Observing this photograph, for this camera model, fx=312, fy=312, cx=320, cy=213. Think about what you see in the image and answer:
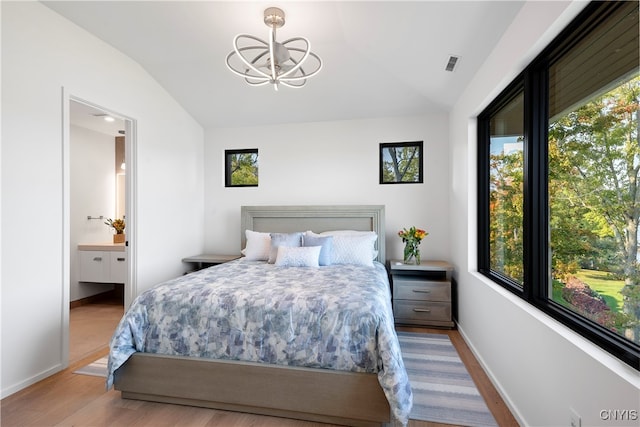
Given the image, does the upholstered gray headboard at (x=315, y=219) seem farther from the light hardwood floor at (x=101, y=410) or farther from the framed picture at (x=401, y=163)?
the light hardwood floor at (x=101, y=410)

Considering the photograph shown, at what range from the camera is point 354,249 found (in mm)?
3371

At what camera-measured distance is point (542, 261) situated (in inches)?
69.8

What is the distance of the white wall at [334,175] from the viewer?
12.7ft

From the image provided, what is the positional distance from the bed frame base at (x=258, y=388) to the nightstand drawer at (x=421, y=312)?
1.69 metres

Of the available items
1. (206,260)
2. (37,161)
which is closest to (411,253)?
(206,260)

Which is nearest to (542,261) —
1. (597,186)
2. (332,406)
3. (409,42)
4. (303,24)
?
(597,186)

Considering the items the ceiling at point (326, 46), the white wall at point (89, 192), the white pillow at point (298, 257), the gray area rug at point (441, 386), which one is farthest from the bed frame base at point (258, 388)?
the white wall at point (89, 192)

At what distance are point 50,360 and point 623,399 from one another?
10.9 feet

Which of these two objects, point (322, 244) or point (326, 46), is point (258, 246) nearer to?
point (322, 244)

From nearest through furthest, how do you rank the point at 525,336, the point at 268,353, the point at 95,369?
the point at 525,336
the point at 268,353
the point at 95,369

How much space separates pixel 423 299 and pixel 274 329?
203cm

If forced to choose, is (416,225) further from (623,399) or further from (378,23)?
(623,399)

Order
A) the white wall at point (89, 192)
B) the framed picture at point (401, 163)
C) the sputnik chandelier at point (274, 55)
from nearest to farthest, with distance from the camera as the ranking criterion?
1. the sputnik chandelier at point (274, 55)
2. the framed picture at point (401, 163)
3. the white wall at point (89, 192)

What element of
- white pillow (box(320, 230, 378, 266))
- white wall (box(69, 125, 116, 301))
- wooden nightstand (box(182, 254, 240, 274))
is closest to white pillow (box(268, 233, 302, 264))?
white pillow (box(320, 230, 378, 266))
